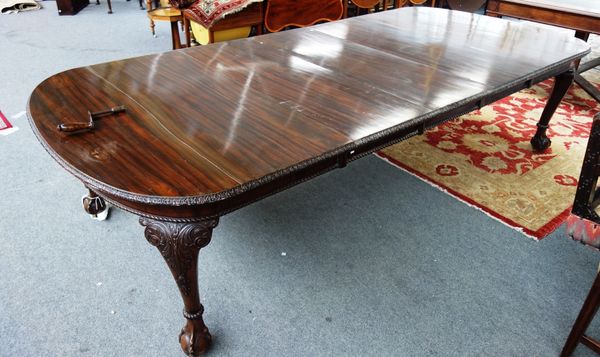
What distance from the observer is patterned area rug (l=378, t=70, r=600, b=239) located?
1.77 m

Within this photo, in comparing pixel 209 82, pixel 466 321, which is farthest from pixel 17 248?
pixel 466 321

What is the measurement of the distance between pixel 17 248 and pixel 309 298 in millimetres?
1012

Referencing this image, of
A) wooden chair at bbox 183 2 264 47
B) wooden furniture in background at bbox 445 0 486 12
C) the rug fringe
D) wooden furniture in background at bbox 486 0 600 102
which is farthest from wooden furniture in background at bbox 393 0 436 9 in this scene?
the rug fringe

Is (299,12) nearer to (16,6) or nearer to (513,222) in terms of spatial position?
(513,222)

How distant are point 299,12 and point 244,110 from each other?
2.22 meters

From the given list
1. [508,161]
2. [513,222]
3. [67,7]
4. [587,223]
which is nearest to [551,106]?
[508,161]

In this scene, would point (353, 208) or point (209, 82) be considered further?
point (353, 208)

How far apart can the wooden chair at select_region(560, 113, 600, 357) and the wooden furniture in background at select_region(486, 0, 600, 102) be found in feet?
5.22

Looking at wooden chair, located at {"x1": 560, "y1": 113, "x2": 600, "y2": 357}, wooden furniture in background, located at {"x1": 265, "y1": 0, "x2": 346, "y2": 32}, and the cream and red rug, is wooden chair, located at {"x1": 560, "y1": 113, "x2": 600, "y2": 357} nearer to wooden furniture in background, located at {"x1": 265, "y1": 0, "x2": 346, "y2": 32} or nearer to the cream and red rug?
the cream and red rug

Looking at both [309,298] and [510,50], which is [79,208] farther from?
[510,50]

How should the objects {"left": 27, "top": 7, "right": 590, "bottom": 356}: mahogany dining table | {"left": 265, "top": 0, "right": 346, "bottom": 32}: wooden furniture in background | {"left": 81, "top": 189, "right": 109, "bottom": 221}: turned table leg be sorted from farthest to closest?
1. {"left": 265, "top": 0, "right": 346, "bottom": 32}: wooden furniture in background
2. {"left": 81, "top": 189, "right": 109, "bottom": 221}: turned table leg
3. {"left": 27, "top": 7, "right": 590, "bottom": 356}: mahogany dining table

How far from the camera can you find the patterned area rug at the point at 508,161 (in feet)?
5.80

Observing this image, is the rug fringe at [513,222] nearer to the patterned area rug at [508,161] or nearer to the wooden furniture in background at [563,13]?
the patterned area rug at [508,161]

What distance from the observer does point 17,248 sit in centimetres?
150
